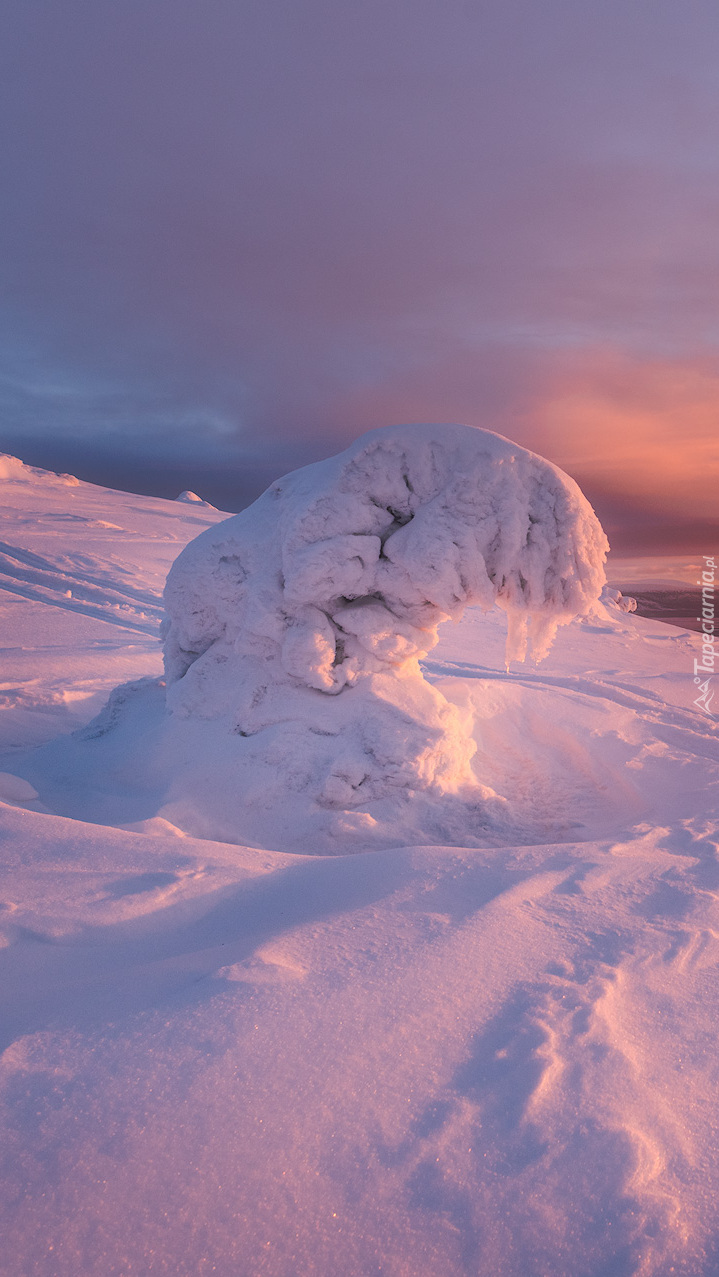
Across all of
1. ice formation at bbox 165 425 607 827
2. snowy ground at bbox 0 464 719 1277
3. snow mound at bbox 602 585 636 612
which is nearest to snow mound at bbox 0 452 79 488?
snow mound at bbox 602 585 636 612

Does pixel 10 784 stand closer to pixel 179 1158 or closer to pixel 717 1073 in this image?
pixel 179 1158

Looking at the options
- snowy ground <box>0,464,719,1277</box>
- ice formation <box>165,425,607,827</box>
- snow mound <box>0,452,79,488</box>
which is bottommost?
snowy ground <box>0,464,719,1277</box>

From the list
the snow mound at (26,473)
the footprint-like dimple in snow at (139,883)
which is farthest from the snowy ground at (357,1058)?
the snow mound at (26,473)

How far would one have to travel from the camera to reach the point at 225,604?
482cm

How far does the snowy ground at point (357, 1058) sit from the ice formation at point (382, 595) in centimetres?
124

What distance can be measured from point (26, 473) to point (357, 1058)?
2481 cm

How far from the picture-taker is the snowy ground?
113 cm

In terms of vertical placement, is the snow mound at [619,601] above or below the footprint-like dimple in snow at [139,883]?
above

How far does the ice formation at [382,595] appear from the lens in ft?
13.1

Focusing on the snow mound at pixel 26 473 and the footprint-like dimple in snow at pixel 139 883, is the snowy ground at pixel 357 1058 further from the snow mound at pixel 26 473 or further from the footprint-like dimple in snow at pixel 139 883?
the snow mound at pixel 26 473

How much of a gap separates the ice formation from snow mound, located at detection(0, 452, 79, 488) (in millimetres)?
20277

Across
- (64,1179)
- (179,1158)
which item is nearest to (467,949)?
(179,1158)

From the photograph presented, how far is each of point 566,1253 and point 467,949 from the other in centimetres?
79

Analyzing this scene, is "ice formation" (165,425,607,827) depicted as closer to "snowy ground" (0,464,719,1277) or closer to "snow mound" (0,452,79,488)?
"snowy ground" (0,464,719,1277)
